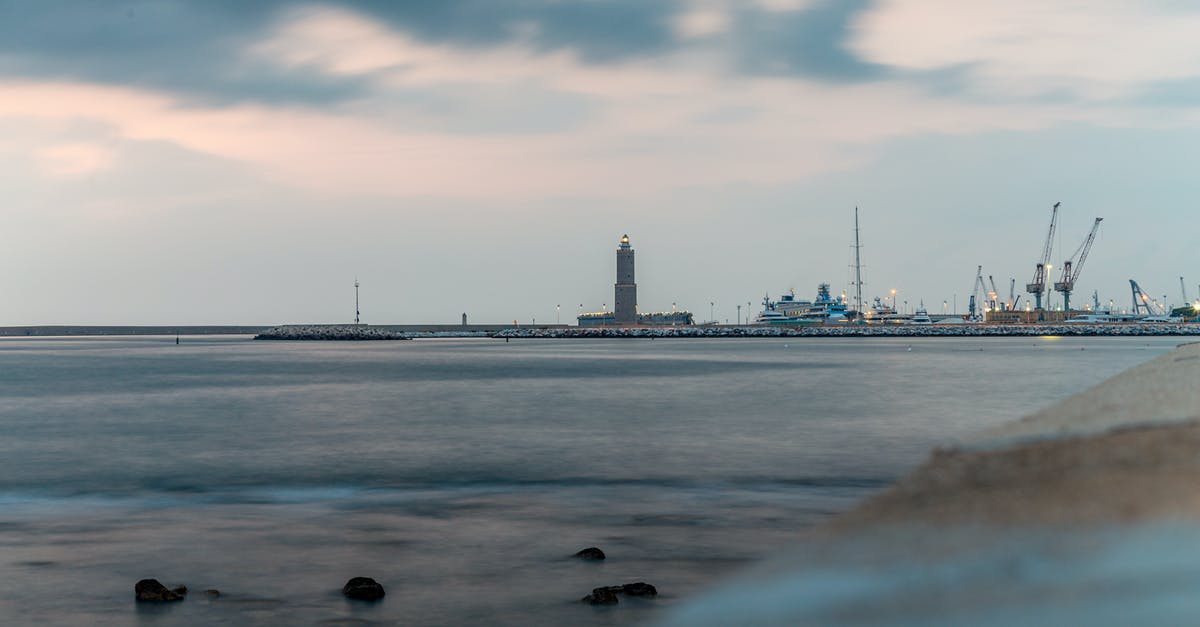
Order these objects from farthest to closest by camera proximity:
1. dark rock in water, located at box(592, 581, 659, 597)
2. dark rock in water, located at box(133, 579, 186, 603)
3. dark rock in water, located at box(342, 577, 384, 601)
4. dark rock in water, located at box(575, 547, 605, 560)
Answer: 1. dark rock in water, located at box(575, 547, 605, 560)
2. dark rock in water, located at box(342, 577, 384, 601)
3. dark rock in water, located at box(133, 579, 186, 603)
4. dark rock in water, located at box(592, 581, 659, 597)

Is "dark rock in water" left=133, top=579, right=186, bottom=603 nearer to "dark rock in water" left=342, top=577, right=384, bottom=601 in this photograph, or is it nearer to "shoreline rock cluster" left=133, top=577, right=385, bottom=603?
"shoreline rock cluster" left=133, top=577, right=385, bottom=603

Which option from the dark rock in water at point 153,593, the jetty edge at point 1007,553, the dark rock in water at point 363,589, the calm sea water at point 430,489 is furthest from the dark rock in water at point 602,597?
the jetty edge at point 1007,553

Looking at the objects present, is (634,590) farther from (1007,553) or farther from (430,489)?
(430,489)

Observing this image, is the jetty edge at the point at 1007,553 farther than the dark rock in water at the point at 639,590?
No

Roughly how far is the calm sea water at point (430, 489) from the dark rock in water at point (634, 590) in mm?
240

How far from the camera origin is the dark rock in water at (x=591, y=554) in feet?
49.9

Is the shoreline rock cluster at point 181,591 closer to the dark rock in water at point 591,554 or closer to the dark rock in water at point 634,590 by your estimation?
the dark rock in water at point 634,590

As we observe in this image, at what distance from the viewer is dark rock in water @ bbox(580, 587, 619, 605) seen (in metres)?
12.3

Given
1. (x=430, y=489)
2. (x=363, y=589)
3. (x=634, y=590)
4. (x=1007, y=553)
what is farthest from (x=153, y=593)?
(x=1007, y=553)

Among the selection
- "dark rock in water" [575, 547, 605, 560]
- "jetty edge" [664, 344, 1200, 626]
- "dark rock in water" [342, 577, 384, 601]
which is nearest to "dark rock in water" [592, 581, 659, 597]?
"dark rock in water" [575, 547, 605, 560]

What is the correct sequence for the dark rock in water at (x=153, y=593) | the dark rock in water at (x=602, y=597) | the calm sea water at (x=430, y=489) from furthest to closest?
the calm sea water at (x=430, y=489) → the dark rock in water at (x=153, y=593) → the dark rock in water at (x=602, y=597)

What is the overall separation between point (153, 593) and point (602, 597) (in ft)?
17.8

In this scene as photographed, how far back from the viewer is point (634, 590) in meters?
12.6

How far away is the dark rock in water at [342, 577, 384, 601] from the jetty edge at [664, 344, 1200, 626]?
11.3 meters
